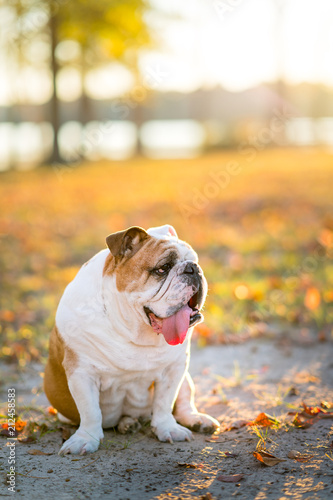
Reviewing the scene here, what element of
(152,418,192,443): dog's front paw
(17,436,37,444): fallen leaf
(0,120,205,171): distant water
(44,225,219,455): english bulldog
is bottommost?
(0,120,205,171): distant water

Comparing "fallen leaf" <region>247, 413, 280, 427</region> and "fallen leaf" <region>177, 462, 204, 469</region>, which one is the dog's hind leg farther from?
"fallen leaf" <region>177, 462, 204, 469</region>

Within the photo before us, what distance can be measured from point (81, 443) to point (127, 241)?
1.24 m

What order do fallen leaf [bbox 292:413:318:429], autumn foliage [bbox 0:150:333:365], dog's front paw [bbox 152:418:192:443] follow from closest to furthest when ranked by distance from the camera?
dog's front paw [bbox 152:418:192:443]
fallen leaf [bbox 292:413:318:429]
autumn foliage [bbox 0:150:333:365]

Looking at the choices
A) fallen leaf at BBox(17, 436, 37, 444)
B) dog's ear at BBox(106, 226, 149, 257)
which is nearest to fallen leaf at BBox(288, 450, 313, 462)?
dog's ear at BBox(106, 226, 149, 257)

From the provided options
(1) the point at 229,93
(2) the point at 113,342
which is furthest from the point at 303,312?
→ (1) the point at 229,93

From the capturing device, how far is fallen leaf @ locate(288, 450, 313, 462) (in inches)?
127

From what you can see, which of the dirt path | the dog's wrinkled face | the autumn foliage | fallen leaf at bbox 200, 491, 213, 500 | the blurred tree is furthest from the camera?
the blurred tree

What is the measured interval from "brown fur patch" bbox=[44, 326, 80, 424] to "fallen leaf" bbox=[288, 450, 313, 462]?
1340mm

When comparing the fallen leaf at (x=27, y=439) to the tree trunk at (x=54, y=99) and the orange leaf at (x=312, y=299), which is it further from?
the tree trunk at (x=54, y=99)

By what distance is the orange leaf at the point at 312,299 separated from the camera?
6254 millimetres

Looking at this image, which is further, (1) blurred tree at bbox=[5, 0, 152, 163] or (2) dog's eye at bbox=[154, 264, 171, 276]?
(1) blurred tree at bbox=[5, 0, 152, 163]

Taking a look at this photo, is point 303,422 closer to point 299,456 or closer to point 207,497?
point 299,456

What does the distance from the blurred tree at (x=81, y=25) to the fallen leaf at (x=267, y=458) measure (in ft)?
55.9

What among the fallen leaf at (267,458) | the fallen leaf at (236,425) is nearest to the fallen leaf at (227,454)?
the fallen leaf at (267,458)
